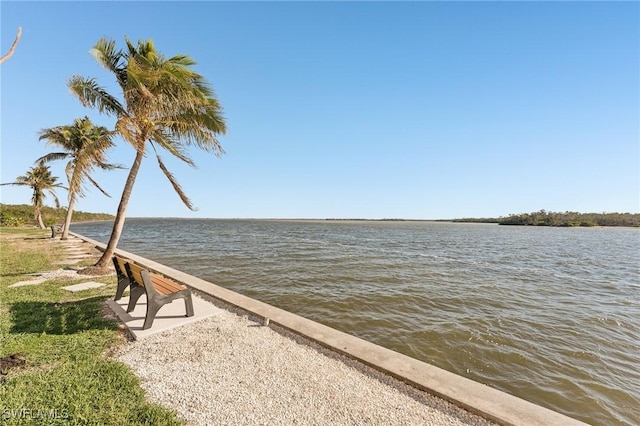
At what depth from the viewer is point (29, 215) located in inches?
2092

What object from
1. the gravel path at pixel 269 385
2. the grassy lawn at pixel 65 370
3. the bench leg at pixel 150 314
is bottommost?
the gravel path at pixel 269 385

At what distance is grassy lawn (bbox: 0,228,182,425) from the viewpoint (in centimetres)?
270

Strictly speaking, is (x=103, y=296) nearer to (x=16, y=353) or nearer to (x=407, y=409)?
(x=16, y=353)

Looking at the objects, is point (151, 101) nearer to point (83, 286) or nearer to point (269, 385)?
point (83, 286)

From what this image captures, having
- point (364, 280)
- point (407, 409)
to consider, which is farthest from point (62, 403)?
point (364, 280)

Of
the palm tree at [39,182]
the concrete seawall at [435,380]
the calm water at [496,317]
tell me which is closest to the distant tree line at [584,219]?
the calm water at [496,317]

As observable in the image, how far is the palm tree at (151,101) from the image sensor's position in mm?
8125

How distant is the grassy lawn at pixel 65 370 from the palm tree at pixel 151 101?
14.3ft

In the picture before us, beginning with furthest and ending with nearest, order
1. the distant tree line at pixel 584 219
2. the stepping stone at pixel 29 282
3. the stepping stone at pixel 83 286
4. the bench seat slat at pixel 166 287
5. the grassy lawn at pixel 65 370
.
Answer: the distant tree line at pixel 584 219
the stepping stone at pixel 29 282
the stepping stone at pixel 83 286
the bench seat slat at pixel 166 287
the grassy lawn at pixel 65 370

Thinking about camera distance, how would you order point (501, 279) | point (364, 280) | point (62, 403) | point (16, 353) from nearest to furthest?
point (62, 403)
point (16, 353)
point (364, 280)
point (501, 279)

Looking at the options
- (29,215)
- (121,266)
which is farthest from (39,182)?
(121,266)

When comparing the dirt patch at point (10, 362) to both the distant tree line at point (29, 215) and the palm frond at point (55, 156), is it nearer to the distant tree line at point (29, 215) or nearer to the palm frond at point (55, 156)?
the palm frond at point (55, 156)

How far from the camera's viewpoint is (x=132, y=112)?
880cm

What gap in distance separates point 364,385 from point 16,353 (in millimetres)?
5000
